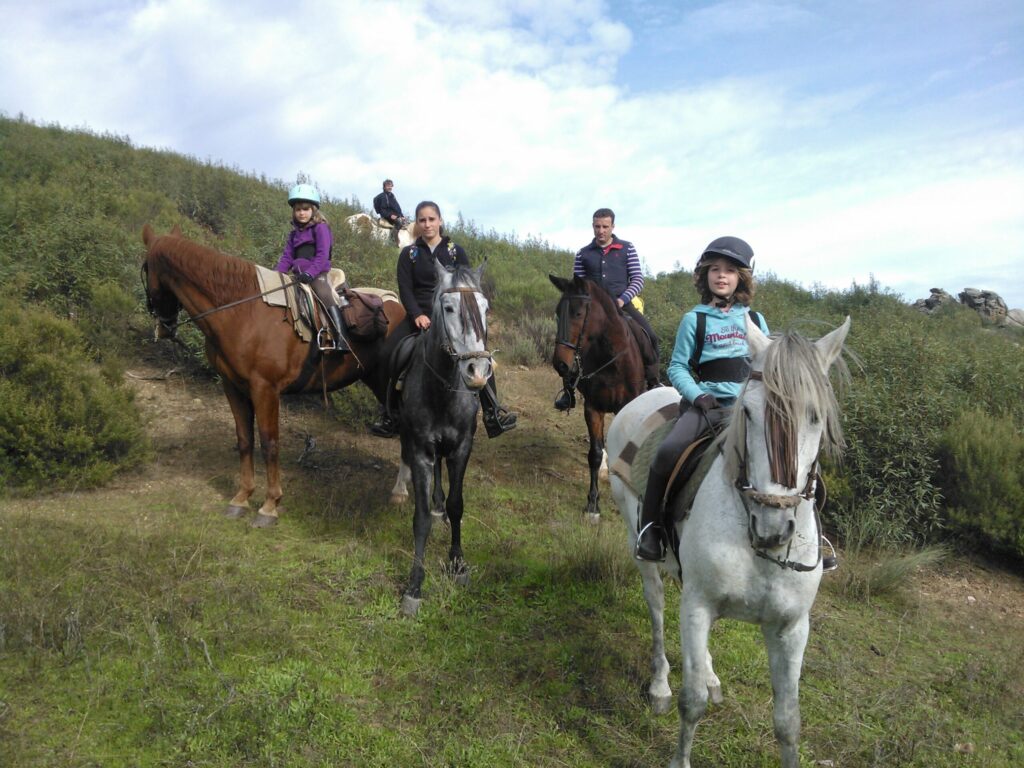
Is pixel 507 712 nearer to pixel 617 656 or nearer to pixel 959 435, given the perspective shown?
pixel 617 656

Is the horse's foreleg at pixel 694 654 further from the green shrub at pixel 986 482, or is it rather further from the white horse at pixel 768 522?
the green shrub at pixel 986 482

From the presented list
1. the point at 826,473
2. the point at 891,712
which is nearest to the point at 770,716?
the point at 891,712

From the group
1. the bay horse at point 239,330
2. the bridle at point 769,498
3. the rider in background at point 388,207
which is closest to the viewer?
the bridle at point 769,498

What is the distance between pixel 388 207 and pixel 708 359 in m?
15.1

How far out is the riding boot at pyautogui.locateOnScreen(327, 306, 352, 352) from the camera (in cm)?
666

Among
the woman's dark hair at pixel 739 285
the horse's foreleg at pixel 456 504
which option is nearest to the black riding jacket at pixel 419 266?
the horse's foreleg at pixel 456 504

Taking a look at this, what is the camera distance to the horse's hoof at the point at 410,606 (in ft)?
15.4

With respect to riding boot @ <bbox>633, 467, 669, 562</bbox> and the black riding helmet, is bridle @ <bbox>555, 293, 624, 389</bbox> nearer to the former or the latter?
the black riding helmet

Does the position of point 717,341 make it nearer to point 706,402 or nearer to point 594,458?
point 706,402

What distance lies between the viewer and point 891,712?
3.88 meters

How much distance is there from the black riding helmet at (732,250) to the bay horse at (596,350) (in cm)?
373

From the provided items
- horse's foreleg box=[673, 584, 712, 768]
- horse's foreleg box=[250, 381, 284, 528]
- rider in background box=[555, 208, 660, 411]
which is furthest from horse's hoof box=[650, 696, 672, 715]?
rider in background box=[555, 208, 660, 411]

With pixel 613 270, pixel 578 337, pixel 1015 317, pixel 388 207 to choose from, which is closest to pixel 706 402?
pixel 578 337

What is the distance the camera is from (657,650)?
3.97 metres
